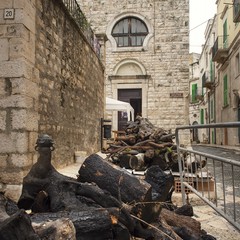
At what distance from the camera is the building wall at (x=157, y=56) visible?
54.6 feet

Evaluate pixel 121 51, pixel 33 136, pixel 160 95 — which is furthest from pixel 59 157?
pixel 121 51

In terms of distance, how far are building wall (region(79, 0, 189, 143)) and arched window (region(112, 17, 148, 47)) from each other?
0.28m

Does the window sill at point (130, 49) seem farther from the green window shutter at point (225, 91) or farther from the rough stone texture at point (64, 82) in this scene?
the green window shutter at point (225, 91)

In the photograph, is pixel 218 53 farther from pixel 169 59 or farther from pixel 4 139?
pixel 4 139

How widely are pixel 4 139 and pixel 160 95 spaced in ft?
42.6

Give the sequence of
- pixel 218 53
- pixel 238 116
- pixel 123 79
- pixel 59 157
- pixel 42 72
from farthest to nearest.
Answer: pixel 218 53
pixel 238 116
pixel 123 79
pixel 59 157
pixel 42 72

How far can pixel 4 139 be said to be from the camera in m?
4.69

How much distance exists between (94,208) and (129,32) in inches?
652

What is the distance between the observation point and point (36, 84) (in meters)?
5.21

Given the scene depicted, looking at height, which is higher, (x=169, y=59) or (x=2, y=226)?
(x=169, y=59)

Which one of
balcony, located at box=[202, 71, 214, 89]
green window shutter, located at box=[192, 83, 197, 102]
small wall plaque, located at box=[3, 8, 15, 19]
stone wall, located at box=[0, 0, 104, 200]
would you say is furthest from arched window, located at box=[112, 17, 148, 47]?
green window shutter, located at box=[192, 83, 197, 102]

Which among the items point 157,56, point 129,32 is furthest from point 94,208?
point 129,32

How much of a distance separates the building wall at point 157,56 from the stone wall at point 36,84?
346 inches

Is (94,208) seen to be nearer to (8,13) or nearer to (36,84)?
(36,84)
